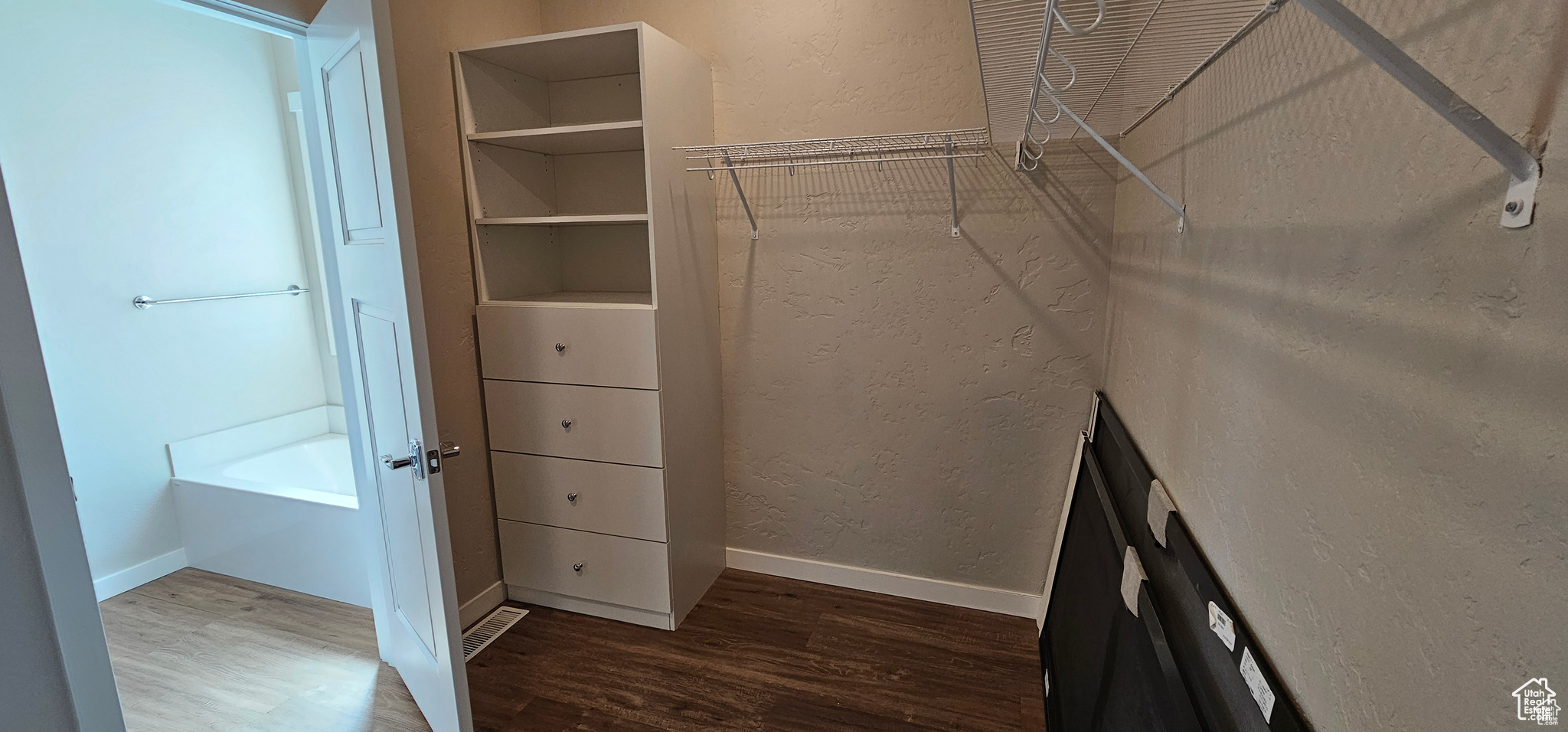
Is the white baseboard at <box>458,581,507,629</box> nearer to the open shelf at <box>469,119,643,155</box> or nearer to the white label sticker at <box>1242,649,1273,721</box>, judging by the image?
the open shelf at <box>469,119,643,155</box>

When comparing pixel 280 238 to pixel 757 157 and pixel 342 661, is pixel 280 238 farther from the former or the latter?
pixel 757 157

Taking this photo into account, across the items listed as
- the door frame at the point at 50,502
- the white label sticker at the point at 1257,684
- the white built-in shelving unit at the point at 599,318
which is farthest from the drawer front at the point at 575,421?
the white label sticker at the point at 1257,684

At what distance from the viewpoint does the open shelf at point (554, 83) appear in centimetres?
216

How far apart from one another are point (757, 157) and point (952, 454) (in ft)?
4.09

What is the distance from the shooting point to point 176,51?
2828 millimetres

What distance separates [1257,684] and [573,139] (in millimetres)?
2267

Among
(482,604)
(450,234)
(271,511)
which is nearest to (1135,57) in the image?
(450,234)

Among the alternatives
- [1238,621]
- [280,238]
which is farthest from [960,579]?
[280,238]

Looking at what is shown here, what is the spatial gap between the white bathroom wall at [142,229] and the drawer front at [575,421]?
159 cm

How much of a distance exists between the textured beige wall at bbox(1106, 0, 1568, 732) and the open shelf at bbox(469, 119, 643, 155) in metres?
1.66

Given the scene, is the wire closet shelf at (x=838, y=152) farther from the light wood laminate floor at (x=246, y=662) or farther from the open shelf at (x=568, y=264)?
the light wood laminate floor at (x=246, y=662)

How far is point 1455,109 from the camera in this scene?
0.48m

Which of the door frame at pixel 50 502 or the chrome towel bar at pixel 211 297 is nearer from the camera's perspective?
the door frame at pixel 50 502
